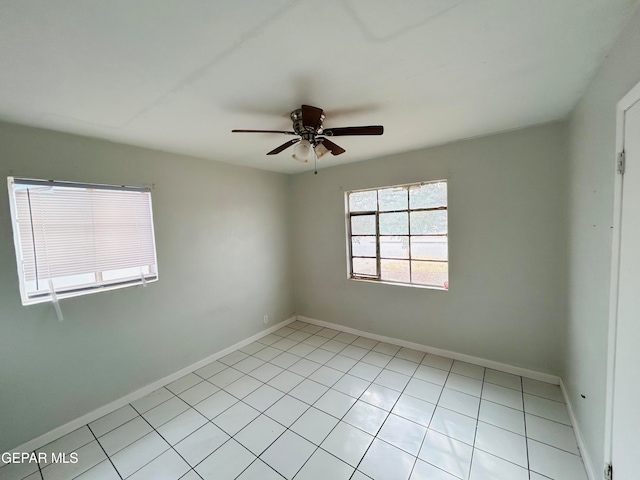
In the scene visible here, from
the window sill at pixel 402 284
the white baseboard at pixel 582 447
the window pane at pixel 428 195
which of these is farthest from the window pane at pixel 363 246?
the white baseboard at pixel 582 447

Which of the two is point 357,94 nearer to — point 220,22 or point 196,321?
point 220,22

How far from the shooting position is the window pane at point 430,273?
2906 mm

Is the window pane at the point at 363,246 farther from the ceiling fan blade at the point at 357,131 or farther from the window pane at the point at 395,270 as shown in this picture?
the ceiling fan blade at the point at 357,131

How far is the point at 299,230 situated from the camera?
13.3 feet

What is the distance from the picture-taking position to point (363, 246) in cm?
353

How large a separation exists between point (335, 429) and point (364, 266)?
6.67 ft

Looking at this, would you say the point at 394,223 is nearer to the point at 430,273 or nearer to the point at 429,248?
the point at 429,248

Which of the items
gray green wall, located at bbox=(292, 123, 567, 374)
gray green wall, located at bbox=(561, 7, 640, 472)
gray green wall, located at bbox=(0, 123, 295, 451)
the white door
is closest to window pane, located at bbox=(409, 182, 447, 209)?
gray green wall, located at bbox=(292, 123, 567, 374)

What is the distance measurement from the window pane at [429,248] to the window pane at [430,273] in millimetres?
75

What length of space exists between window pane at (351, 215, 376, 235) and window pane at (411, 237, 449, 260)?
1.89 feet

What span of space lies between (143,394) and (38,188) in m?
2.05

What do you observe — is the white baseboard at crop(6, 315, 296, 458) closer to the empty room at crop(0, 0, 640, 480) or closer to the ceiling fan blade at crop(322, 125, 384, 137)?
the empty room at crop(0, 0, 640, 480)

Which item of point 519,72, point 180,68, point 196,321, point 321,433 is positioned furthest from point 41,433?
point 519,72
